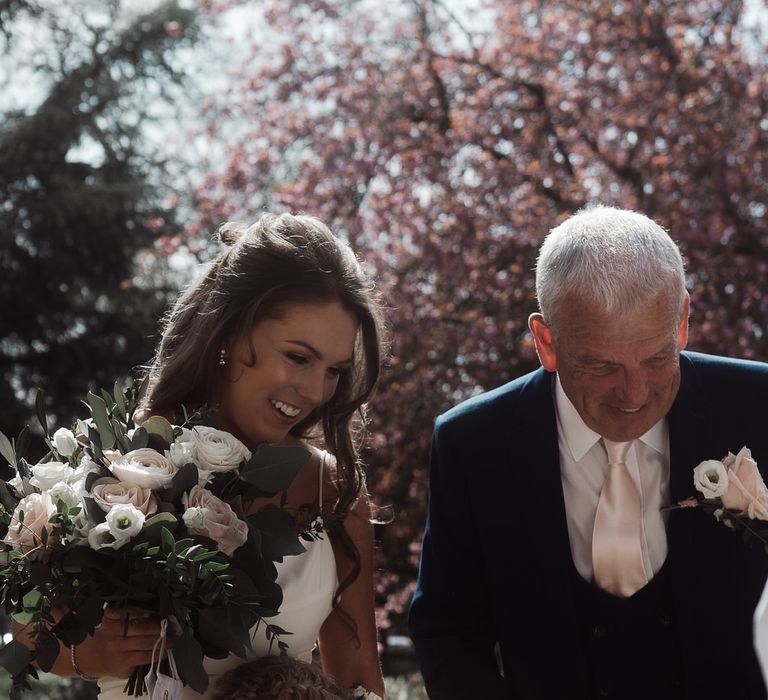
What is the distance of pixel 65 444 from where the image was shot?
2975 millimetres

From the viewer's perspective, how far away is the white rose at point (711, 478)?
106 inches

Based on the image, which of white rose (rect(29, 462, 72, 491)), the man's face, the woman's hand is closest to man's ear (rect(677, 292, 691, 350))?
the man's face

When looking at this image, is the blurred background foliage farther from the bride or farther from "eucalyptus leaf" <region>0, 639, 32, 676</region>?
"eucalyptus leaf" <region>0, 639, 32, 676</region>

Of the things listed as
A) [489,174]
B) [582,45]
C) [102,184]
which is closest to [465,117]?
[489,174]

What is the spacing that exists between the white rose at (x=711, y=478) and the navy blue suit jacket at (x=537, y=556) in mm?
119

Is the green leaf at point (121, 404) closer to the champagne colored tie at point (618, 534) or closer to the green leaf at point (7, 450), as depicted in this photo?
the green leaf at point (7, 450)

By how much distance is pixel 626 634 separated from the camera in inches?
112

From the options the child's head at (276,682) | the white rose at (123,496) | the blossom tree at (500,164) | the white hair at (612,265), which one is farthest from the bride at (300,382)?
the blossom tree at (500,164)

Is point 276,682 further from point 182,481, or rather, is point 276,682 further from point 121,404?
point 121,404

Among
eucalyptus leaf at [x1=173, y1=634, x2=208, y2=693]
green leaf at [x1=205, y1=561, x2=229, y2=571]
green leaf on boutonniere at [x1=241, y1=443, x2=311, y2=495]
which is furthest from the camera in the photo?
green leaf on boutonniere at [x1=241, y1=443, x2=311, y2=495]

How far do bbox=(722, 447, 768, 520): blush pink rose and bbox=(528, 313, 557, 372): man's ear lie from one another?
20.4 inches

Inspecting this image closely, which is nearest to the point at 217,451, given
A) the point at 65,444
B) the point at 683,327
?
the point at 65,444

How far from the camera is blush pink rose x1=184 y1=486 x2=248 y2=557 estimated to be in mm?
2643

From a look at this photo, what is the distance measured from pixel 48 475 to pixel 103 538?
31 centimetres
